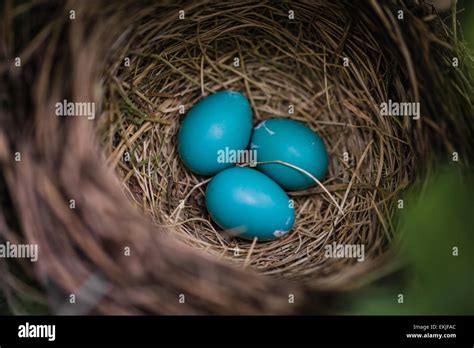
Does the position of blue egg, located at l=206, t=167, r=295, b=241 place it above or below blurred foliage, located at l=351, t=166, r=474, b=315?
above

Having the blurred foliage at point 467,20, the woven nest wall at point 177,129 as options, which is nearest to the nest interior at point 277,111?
the woven nest wall at point 177,129

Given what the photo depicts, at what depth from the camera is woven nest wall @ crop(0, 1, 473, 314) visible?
31.7 inches

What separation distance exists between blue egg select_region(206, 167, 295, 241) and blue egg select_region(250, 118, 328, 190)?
45 millimetres

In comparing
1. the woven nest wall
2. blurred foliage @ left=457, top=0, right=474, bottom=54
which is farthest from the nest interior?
blurred foliage @ left=457, top=0, right=474, bottom=54

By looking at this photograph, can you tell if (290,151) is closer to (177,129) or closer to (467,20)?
(177,129)

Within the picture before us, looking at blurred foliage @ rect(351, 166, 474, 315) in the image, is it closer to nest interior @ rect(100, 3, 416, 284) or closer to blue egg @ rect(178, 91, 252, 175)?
nest interior @ rect(100, 3, 416, 284)

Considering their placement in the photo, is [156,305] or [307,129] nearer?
[156,305]

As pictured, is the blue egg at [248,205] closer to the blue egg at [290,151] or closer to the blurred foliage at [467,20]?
the blue egg at [290,151]

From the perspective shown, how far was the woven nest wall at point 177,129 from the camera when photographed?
2.64 ft

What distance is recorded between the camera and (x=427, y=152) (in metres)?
0.88

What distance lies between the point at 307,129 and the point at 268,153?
96 millimetres

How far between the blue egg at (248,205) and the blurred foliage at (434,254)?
228mm
